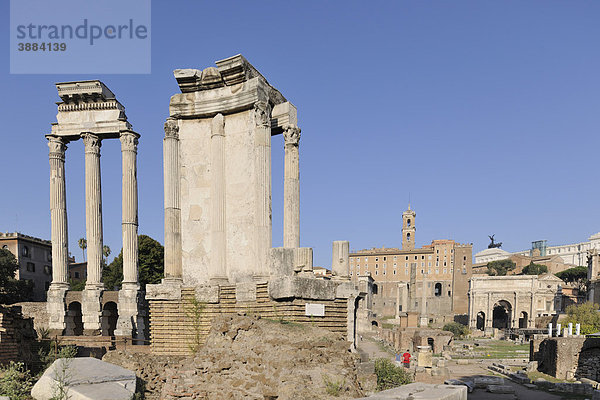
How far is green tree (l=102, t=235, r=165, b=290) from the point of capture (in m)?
39.4

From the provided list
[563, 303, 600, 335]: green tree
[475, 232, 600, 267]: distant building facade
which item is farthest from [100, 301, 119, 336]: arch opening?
[475, 232, 600, 267]: distant building facade

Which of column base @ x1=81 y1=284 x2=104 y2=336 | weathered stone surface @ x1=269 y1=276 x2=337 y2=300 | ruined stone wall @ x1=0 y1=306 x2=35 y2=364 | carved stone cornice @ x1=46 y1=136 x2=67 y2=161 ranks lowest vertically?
column base @ x1=81 y1=284 x2=104 y2=336

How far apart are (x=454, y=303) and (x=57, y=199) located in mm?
95432

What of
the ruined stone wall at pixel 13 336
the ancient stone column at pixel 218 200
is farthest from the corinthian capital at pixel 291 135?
the ruined stone wall at pixel 13 336

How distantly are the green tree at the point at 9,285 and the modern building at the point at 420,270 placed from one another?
71.0 meters

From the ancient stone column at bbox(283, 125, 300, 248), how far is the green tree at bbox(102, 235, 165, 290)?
3045 cm

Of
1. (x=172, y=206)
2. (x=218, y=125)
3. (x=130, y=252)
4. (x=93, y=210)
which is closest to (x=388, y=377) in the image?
(x=172, y=206)

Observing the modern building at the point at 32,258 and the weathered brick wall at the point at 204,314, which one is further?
the modern building at the point at 32,258

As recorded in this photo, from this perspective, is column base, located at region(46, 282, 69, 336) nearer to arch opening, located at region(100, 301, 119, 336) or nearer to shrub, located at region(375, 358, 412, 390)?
arch opening, located at region(100, 301, 119, 336)

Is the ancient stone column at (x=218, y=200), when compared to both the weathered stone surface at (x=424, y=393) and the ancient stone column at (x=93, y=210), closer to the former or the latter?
the weathered stone surface at (x=424, y=393)

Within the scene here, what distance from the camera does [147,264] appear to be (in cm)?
4003

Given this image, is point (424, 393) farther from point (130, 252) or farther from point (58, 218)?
point (58, 218)

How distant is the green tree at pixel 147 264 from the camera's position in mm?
39375

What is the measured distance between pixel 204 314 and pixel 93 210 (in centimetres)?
1716
